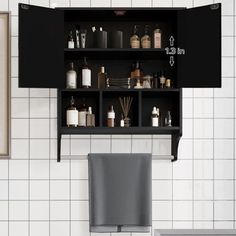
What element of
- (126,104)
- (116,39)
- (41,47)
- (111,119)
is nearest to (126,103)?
(126,104)

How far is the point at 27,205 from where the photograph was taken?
8.95 feet

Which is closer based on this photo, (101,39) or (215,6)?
(215,6)

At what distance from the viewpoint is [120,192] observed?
2.65m

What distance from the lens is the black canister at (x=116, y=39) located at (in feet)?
8.47

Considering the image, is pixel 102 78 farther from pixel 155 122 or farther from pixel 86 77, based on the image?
pixel 155 122

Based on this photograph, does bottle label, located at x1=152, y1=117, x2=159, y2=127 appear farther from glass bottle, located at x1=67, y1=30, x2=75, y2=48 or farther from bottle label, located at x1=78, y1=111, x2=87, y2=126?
glass bottle, located at x1=67, y1=30, x2=75, y2=48

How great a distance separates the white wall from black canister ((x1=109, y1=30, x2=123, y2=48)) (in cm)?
27

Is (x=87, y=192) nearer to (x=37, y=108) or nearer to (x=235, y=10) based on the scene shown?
(x=37, y=108)

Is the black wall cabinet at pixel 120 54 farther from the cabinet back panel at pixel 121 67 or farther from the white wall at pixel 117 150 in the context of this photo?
the white wall at pixel 117 150

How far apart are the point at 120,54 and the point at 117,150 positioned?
23.0 inches

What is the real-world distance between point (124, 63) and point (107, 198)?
2.63 ft

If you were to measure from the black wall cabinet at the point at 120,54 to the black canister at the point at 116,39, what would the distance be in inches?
1.8

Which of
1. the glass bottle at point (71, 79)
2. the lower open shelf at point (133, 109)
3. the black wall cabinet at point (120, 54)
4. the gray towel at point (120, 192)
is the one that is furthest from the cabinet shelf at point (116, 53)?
the gray towel at point (120, 192)

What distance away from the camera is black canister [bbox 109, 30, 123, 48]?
258 centimetres
